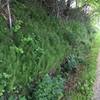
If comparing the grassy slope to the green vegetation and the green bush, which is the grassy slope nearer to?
the green vegetation

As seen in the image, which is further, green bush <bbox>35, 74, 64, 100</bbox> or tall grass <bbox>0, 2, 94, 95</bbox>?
green bush <bbox>35, 74, 64, 100</bbox>

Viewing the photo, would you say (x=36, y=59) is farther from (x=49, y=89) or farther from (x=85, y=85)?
(x=85, y=85)

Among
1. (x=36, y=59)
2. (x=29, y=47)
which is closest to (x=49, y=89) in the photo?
(x=36, y=59)

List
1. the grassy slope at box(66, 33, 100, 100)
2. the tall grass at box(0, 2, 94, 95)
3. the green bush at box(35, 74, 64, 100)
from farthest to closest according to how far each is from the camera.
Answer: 1. the grassy slope at box(66, 33, 100, 100)
2. the green bush at box(35, 74, 64, 100)
3. the tall grass at box(0, 2, 94, 95)

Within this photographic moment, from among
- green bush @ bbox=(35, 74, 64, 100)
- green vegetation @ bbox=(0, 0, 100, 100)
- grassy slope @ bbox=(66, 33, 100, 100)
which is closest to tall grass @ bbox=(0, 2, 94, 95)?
green vegetation @ bbox=(0, 0, 100, 100)

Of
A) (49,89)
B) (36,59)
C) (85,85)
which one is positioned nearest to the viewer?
(49,89)

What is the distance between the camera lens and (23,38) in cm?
636

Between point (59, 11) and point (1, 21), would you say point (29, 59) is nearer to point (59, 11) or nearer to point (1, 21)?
point (1, 21)

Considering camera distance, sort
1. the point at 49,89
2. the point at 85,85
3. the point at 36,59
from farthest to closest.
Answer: the point at 85,85, the point at 36,59, the point at 49,89

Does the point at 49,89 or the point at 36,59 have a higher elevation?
the point at 36,59

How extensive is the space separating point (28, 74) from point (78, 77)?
11.2 ft

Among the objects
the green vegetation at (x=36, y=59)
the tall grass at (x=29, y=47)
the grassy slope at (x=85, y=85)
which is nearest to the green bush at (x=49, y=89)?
the green vegetation at (x=36, y=59)

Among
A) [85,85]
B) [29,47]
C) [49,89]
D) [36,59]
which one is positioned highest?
[29,47]

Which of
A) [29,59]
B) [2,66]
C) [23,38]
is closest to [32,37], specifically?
[23,38]
